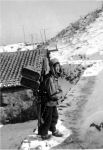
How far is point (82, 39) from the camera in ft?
91.1

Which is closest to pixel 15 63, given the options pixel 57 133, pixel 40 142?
pixel 57 133

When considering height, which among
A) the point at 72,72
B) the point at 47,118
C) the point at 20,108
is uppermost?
the point at 47,118

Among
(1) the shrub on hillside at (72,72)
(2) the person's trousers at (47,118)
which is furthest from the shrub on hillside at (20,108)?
(2) the person's trousers at (47,118)

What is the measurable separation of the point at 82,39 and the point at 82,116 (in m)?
19.1

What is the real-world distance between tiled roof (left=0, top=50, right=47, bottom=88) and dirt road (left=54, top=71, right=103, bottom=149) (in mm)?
7007

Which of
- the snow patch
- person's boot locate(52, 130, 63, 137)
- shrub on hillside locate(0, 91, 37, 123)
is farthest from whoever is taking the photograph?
shrub on hillside locate(0, 91, 37, 123)

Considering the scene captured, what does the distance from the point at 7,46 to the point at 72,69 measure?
79.4 ft

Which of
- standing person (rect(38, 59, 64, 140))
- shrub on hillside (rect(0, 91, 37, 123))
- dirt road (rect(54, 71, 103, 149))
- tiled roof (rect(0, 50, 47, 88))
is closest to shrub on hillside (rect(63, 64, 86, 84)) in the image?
tiled roof (rect(0, 50, 47, 88))

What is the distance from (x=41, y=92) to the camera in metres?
7.07

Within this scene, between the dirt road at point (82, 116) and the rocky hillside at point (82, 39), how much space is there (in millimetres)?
10107

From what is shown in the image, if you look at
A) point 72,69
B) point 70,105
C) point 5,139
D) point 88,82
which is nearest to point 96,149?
point 70,105

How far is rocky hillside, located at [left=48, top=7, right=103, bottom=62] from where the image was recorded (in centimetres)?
2442

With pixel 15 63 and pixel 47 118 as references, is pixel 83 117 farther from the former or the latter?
pixel 15 63

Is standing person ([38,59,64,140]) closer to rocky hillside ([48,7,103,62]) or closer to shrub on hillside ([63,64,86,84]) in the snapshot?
shrub on hillside ([63,64,86,84])
